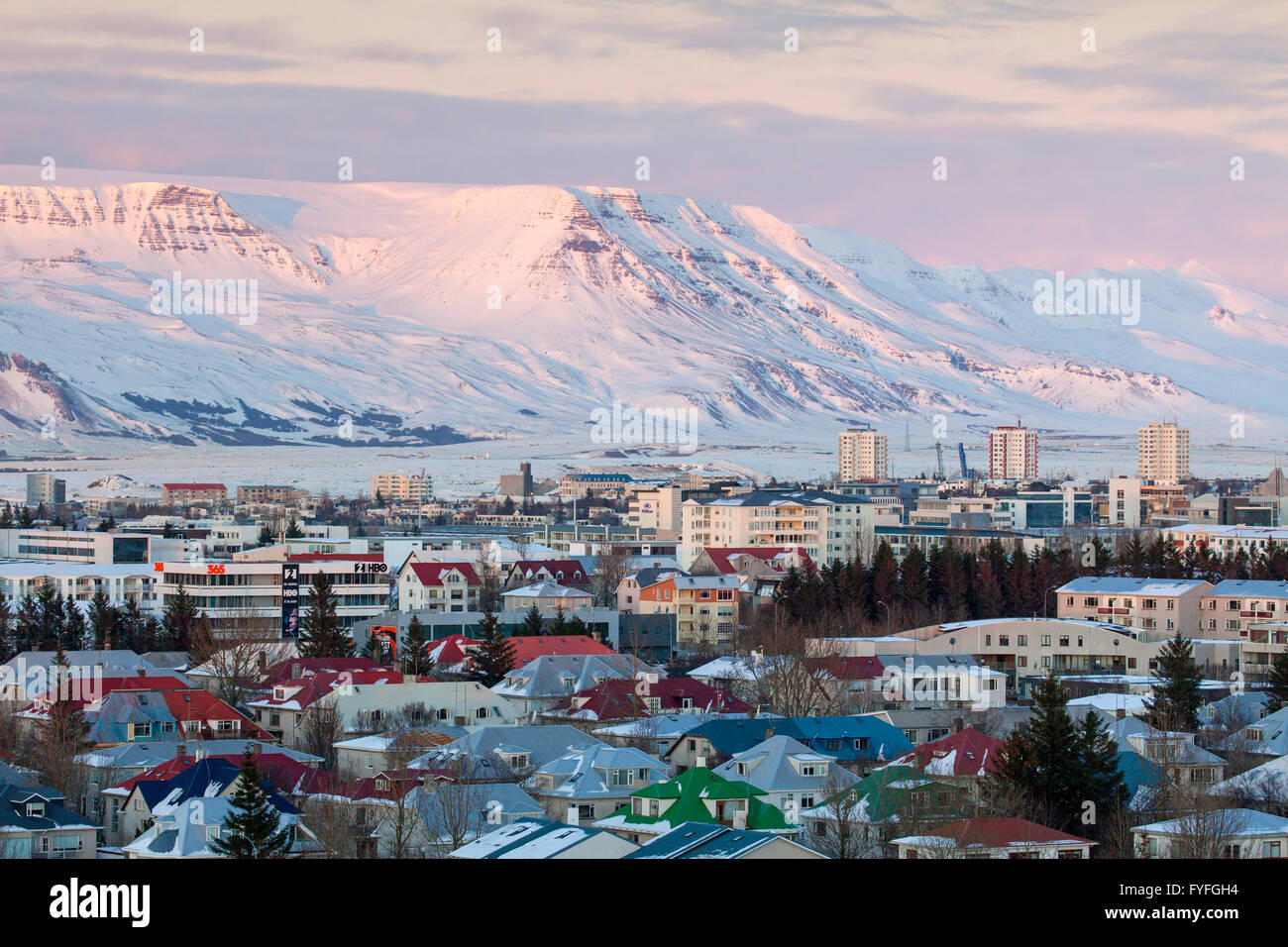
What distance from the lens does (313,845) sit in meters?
15.6

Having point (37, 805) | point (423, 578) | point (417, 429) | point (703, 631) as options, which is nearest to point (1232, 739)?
point (37, 805)

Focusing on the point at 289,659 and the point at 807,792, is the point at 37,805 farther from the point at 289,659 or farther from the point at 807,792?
the point at 289,659

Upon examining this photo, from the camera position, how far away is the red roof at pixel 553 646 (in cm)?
3125

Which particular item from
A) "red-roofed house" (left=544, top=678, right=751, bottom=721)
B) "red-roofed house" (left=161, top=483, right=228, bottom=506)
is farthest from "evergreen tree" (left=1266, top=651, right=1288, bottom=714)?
"red-roofed house" (left=161, top=483, right=228, bottom=506)

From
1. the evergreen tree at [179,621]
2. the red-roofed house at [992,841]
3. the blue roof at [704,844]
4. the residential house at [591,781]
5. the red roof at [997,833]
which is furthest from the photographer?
the evergreen tree at [179,621]

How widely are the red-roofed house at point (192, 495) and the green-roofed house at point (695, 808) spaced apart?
80.4 meters

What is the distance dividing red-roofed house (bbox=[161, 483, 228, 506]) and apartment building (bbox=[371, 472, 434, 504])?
8879mm

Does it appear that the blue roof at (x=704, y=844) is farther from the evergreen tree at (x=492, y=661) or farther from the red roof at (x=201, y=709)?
the evergreen tree at (x=492, y=661)

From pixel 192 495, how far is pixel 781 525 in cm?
5126

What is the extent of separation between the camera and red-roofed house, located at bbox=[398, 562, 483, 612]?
42.2m

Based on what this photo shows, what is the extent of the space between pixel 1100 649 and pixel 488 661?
10.4 m

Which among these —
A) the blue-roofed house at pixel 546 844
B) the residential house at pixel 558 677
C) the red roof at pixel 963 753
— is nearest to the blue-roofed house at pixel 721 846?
the blue-roofed house at pixel 546 844

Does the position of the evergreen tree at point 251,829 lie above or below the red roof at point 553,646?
above
